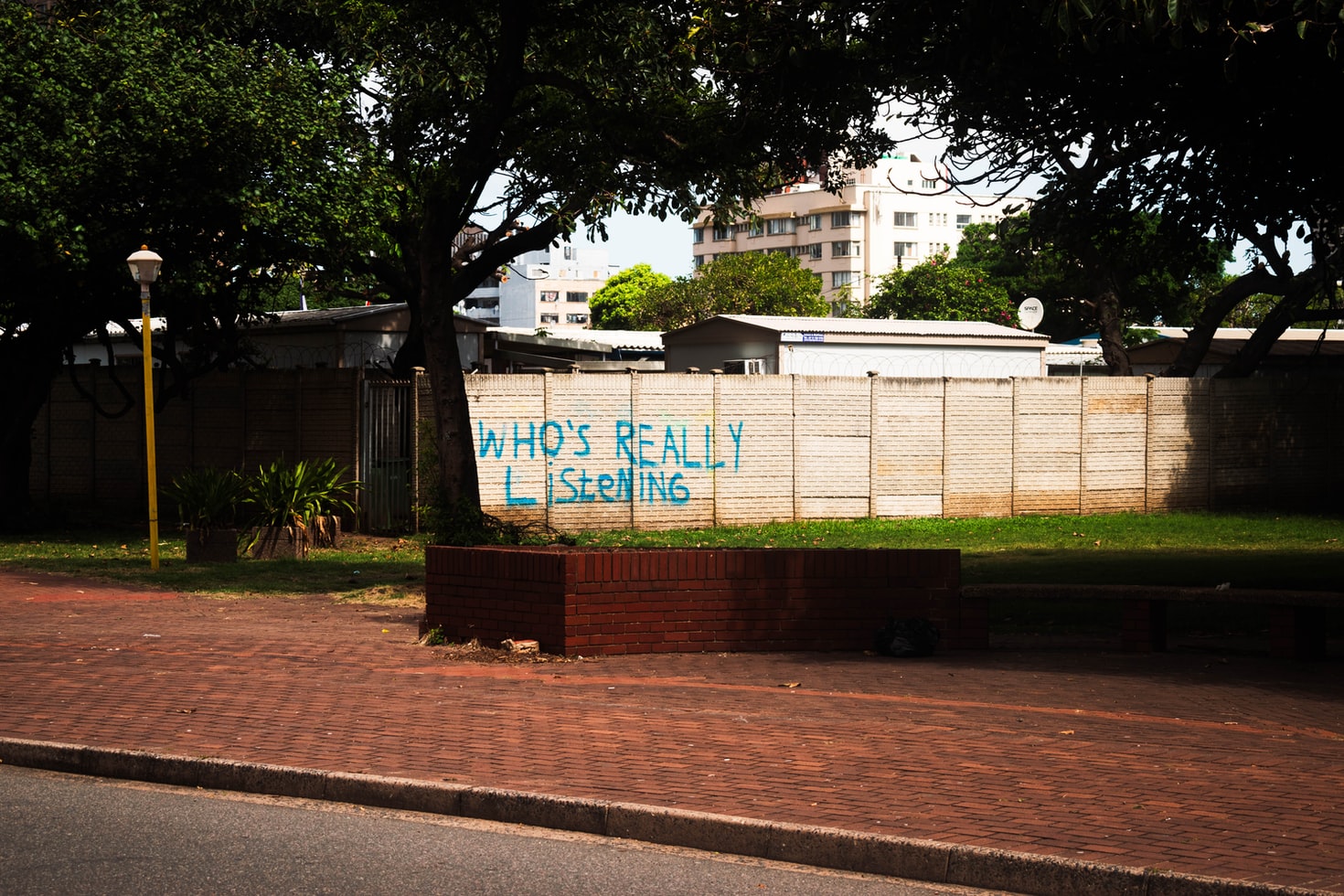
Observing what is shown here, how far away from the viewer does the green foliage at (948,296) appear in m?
70.9

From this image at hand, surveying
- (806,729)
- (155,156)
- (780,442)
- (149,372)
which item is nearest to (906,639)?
(806,729)

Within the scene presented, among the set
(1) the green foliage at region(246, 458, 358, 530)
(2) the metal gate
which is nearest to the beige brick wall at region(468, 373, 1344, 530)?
(2) the metal gate

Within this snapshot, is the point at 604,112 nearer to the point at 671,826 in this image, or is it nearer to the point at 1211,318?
the point at 671,826

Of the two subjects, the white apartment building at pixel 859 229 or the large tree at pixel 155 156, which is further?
the white apartment building at pixel 859 229

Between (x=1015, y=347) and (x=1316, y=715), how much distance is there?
20612 mm

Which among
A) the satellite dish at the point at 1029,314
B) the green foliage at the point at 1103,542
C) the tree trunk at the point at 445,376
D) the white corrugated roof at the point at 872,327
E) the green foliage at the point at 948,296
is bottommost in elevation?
the green foliage at the point at 1103,542

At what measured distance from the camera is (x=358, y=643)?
11328 mm

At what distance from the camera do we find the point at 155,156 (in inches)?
752

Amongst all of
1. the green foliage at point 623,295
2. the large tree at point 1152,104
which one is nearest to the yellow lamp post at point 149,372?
the large tree at point 1152,104

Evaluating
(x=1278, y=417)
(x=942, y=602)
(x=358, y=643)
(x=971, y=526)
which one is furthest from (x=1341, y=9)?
(x=1278, y=417)

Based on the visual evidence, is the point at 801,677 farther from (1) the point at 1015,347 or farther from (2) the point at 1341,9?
(1) the point at 1015,347

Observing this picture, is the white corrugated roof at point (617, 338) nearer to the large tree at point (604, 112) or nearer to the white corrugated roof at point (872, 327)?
the white corrugated roof at point (872, 327)

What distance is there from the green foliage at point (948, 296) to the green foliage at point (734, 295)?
16.7ft

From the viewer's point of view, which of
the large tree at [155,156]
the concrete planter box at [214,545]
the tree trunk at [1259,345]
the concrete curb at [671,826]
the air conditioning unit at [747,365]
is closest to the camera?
the concrete curb at [671,826]
